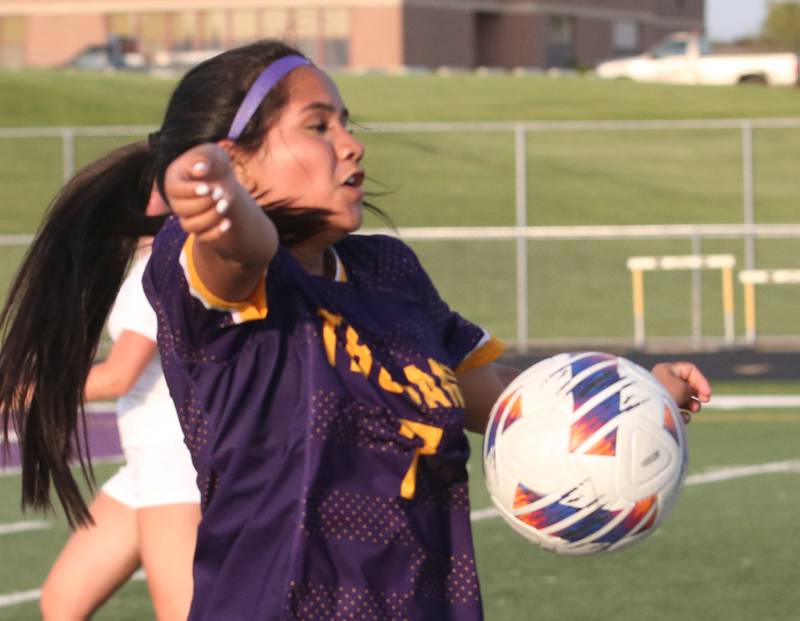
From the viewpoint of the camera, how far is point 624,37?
63531 mm

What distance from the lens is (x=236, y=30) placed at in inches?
2167

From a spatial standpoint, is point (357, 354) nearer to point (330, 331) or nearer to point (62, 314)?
point (330, 331)

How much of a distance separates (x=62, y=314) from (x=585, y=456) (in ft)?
3.66

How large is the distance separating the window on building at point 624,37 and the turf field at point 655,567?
53.6 metres

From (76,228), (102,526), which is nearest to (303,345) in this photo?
(76,228)

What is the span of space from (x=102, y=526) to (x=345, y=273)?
6.65 ft

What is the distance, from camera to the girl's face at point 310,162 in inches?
123

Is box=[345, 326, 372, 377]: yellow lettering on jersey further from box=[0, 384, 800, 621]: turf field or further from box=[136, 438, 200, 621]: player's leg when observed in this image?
box=[0, 384, 800, 621]: turf field

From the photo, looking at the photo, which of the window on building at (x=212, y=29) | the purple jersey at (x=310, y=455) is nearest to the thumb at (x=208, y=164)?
the purple jersey at (x=310, y=455)

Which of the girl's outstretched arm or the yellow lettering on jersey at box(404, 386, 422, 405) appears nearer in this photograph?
the girl's outstretched arm

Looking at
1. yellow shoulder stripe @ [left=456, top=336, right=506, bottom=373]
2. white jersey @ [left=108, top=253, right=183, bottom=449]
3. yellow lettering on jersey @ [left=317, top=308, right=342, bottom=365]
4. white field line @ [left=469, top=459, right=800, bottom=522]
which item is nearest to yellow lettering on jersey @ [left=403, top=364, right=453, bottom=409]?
yellow lettering on jersey @ [left=317, top=308, right=342, bottom=365]

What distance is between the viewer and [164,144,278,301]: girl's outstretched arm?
255 centimetres

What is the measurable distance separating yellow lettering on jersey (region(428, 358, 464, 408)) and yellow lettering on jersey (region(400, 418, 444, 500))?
10 cm

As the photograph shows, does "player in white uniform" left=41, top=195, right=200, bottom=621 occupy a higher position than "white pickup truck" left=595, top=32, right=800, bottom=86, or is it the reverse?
"white pickup truck" left=595, top=32, right=800, bottom=86
